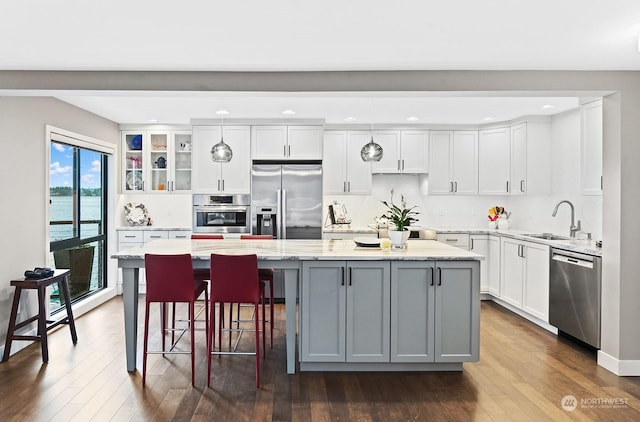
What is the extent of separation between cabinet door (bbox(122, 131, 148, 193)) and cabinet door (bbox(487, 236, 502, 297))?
501 centimetres

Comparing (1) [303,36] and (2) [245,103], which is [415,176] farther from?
(1) [303,36]

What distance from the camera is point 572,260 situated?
4.19m

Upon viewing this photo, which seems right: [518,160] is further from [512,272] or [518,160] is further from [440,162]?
[512,272]

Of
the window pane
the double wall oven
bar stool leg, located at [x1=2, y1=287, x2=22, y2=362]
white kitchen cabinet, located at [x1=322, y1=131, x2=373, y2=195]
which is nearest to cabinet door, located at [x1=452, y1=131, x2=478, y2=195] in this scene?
white kitchen cabinet, located at [x1=322, y1=131, x2=373, y2=195]

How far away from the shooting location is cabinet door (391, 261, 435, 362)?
347 cm

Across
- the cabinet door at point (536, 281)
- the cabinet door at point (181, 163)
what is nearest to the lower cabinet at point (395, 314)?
the cabinet door at point (536, 281)

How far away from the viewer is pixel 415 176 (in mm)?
6723

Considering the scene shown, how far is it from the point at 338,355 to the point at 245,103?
3.01 m

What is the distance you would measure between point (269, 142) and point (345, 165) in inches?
45.0

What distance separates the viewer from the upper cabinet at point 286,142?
6.07 m

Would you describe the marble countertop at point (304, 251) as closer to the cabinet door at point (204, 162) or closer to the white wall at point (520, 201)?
the cabinet door at point (204, 162)

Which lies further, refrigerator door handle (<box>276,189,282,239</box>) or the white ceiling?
refrigerator door handle (<box>276,189,282,239</box>)
